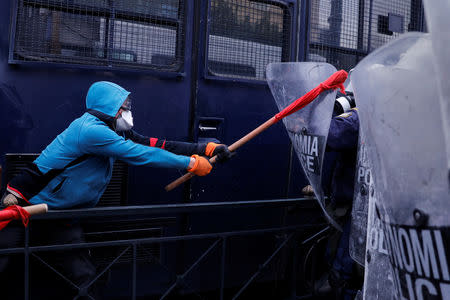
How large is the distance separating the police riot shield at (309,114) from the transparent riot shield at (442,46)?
1.78 meters

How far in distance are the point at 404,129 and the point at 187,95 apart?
2612mm

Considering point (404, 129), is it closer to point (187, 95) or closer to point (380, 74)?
point (380, 74)

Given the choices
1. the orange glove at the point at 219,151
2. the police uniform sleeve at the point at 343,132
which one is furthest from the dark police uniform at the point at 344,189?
the orange glove at the point at 219,151

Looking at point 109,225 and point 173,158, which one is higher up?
point 173,158

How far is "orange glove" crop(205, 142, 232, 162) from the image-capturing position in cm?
312

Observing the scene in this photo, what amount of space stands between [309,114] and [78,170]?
1.58 metres

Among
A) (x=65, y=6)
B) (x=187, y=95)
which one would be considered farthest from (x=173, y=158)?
(x=65, y=6)

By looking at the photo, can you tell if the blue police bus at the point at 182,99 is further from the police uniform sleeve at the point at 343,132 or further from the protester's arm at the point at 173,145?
the police uniform sleeve at the point at 343,132

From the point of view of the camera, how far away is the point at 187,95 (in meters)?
3.44

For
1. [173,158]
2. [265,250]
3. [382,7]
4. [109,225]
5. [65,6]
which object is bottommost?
[265,250]

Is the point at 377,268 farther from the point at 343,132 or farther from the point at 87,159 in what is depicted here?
the point at 87,159

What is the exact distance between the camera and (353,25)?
396 centimetres

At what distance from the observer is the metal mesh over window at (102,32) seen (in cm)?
293

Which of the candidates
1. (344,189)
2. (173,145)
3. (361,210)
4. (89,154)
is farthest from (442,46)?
(173,145)
